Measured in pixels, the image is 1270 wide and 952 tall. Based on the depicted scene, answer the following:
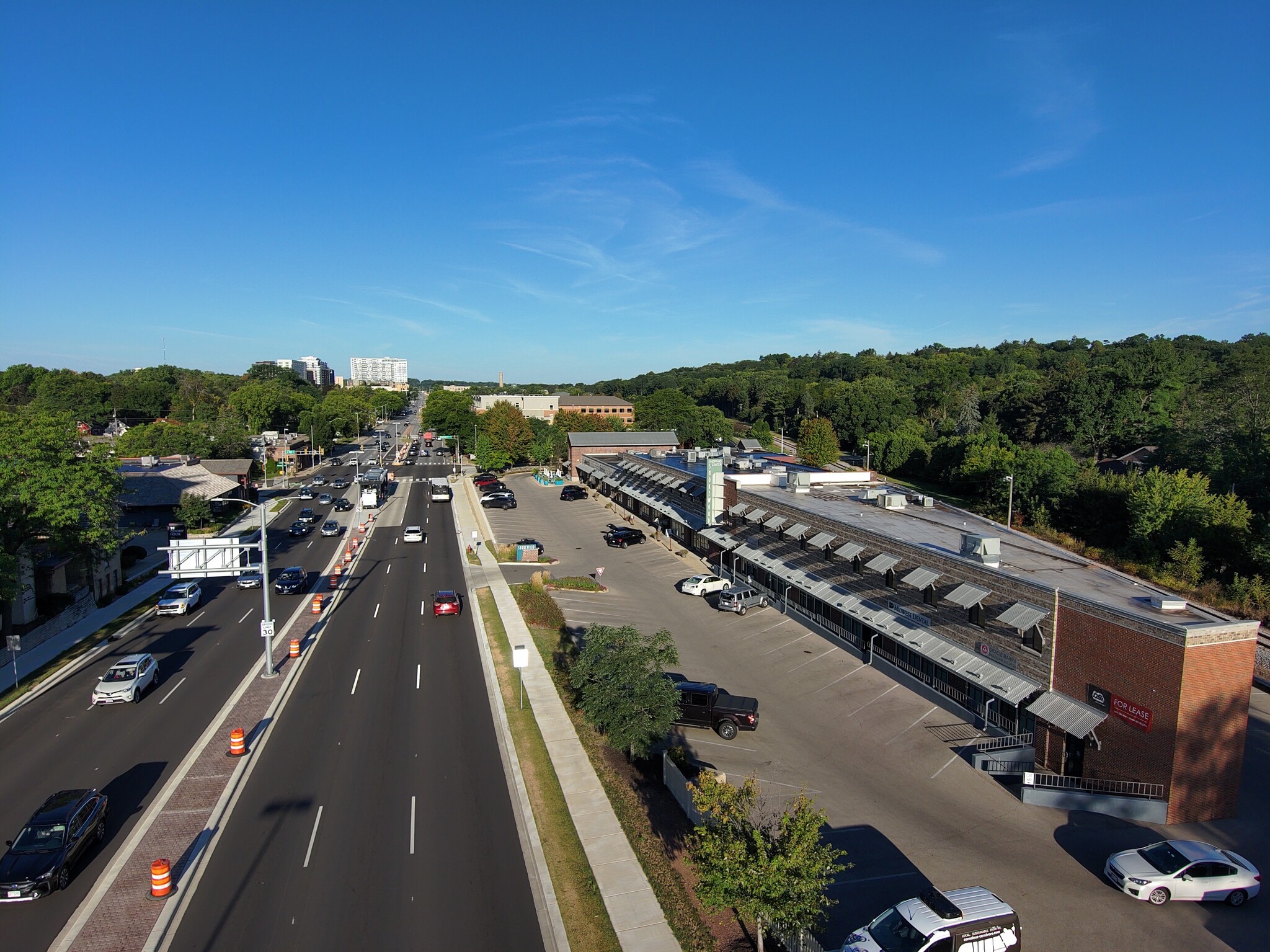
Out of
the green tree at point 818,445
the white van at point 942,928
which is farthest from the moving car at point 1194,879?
the green tree at point 818,445

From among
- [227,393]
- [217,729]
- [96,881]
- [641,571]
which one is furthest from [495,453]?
[227,393]

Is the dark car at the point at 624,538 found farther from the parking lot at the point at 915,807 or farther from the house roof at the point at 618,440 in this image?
the house roof at the point at 618,440

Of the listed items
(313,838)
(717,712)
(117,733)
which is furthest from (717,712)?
(117,733)

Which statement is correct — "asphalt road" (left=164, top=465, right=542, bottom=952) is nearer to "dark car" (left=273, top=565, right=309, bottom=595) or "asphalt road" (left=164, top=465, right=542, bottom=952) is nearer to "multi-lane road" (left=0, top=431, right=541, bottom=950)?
"multi-lane road" (left=0, top=431, right=541, bottom=950)

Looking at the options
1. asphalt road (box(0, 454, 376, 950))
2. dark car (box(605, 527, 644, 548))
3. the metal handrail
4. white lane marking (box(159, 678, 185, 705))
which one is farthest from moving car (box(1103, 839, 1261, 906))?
dark car (box(605, 527, 644, 548))

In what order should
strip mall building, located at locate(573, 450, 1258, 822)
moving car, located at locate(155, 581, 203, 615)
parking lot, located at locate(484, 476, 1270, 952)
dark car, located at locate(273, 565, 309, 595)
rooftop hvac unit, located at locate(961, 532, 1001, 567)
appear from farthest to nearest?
dark car, located at locate(273, 565, 309, 595), moving car, located at locate(155, 581, 203, 615), rooftop hvac unit, located at locate(961, 532, 1001, 567), strip mall building, located at locate(573, 450, 1258, 822), parking lot, located at locate(484, 476, 1270, 952)

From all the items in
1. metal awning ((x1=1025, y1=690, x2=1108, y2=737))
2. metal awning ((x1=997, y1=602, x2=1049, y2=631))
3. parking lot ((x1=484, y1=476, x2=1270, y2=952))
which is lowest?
parking lot ((x1=484, y1=476, x2=1270, y2=952))

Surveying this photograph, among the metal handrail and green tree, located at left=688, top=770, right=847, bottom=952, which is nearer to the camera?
green tree, located at left=688, top=770, right=847, bottom=952

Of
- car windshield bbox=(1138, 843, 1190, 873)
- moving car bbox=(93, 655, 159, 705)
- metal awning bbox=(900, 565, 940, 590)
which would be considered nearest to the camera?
car windshield bbox=(1138, 843, 1190, 873)
